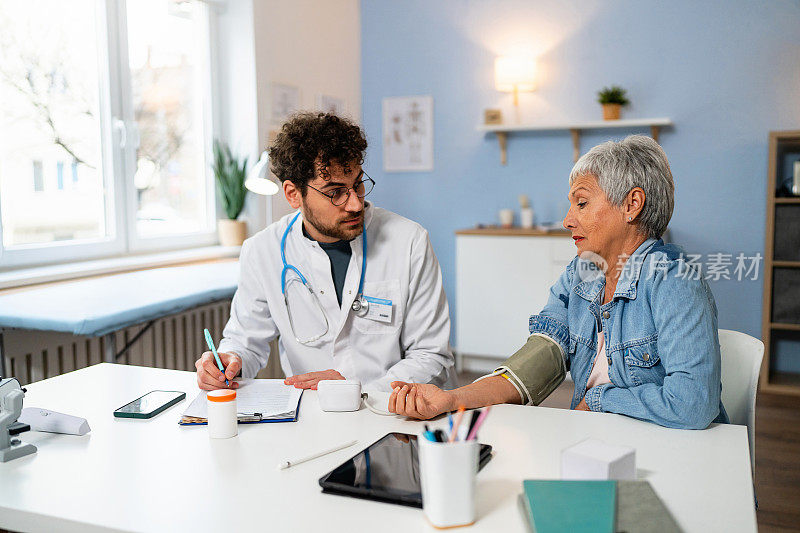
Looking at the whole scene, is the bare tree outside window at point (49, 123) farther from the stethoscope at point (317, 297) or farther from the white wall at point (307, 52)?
the stethoscope at point (317, 297)

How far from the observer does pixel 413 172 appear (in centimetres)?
516

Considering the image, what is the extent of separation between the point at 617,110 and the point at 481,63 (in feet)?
3.34

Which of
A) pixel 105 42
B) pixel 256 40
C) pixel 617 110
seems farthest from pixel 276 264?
pixel 617 110

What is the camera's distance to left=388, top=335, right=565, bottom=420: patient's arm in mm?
1367

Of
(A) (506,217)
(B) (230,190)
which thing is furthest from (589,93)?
(B) (230,190)

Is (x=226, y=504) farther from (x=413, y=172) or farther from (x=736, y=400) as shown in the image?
(x=413, y=172)

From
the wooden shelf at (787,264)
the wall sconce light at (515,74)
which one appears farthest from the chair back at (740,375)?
the wall sconce light at (515,74)

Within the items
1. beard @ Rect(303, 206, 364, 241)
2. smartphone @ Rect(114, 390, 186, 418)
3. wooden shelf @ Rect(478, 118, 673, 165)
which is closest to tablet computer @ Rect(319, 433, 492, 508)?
smartphone @ Rect(114, 390, 186, 418)

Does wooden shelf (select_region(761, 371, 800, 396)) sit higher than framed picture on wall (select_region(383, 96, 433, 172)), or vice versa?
framed picture on wall (select_region(383, 96, 433, 172))

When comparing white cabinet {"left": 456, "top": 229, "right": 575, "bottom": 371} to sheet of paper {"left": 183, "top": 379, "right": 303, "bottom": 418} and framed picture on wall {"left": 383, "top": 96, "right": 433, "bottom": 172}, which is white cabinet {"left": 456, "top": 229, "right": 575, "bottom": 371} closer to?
framed picture on wall {"left": 383, "top": 96, "right": 433, "bottom": 172}

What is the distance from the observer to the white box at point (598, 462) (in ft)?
3.30

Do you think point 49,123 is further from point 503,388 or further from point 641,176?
point 641,176

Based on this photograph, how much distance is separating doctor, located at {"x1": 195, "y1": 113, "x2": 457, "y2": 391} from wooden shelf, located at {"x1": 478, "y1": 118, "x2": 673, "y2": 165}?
272 cm

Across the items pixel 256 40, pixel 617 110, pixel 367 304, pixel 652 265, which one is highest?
pixel 256 40
